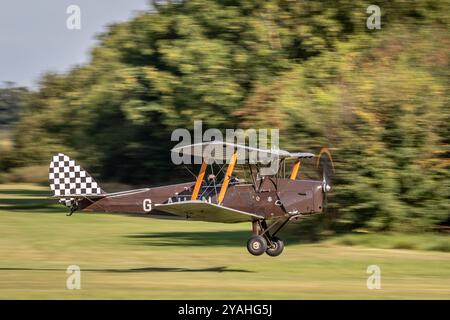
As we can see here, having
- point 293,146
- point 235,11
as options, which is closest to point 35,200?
point 235,11

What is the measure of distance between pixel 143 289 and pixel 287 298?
2783 millimetres

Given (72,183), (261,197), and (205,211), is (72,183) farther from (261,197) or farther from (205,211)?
(261,197)

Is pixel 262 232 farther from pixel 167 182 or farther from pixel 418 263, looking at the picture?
pixel 167 182

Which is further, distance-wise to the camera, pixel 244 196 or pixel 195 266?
pixel 195 266

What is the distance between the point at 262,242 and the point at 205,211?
157 centimetres

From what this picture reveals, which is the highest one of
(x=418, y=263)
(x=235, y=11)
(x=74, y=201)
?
(x=235, y=11)

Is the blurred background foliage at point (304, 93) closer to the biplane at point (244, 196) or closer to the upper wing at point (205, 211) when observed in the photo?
the biplane at point (244, 196)

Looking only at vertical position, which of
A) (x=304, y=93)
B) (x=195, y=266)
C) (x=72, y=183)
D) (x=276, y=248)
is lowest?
(x=195, y=266)

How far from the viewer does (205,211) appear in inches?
630

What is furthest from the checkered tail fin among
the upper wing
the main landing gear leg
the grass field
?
the main landing gear leg

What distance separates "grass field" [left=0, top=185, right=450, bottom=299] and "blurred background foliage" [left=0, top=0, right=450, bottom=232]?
185cm

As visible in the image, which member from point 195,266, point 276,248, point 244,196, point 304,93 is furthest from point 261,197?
point 304,93

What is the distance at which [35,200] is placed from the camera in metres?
46.1

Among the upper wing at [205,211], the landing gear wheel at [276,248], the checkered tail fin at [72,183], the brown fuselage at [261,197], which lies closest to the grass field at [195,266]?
the landing gear wheel at [276,248]
